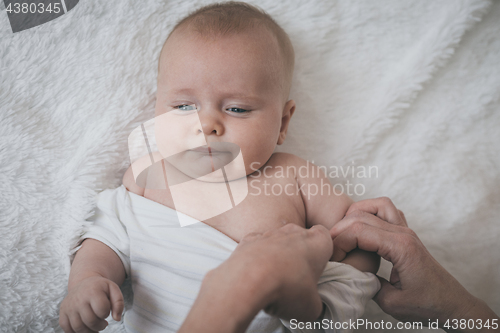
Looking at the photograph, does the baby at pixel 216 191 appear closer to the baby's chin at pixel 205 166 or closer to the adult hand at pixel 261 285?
the baby's chin at pixel 205 166

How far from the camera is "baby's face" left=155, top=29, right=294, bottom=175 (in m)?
0.84

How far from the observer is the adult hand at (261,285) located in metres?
0.48

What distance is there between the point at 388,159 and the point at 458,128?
256 millimetres

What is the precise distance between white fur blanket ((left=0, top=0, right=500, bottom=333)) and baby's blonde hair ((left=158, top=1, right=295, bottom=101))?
107 millimetres

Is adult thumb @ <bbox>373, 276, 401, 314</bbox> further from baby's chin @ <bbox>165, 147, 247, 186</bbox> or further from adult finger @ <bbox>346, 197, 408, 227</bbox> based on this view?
baby's chin @ <bbox>165, 147, 247, 186</bbox>

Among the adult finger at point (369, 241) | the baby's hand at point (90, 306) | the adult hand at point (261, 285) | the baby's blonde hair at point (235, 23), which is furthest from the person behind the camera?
the baby's blonde hair at point (235, 23)

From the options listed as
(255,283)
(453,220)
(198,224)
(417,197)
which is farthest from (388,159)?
(255,283)

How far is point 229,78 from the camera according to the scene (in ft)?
2.74

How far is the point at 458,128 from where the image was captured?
3.61 ft

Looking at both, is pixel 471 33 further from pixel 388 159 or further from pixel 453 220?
pixel 453 220

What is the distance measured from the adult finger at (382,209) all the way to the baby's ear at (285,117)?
12.0 inches
